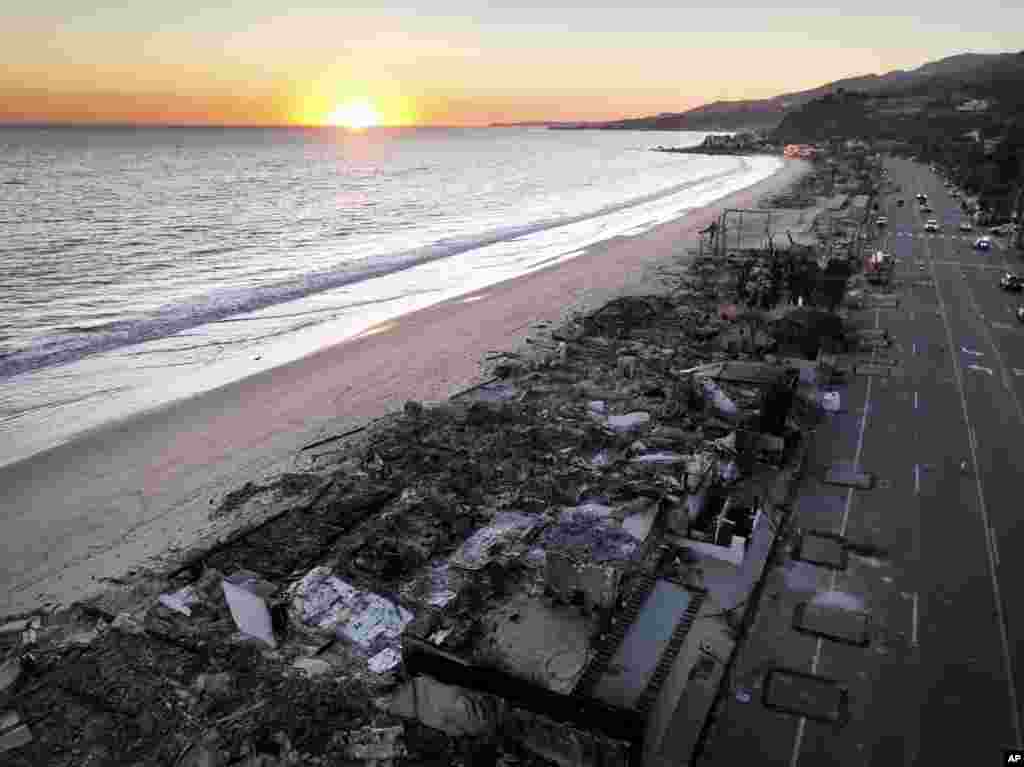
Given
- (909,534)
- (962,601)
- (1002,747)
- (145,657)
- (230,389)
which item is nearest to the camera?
(1002,747)

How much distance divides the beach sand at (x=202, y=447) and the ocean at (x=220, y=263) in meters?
2.19

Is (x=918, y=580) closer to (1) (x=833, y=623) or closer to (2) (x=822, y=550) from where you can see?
(2) (x=822, y=550)

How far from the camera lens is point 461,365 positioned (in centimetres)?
3353

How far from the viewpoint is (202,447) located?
26.0 metres

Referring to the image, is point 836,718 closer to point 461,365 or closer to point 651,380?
point 651,380

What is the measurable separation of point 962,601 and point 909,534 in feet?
9.24

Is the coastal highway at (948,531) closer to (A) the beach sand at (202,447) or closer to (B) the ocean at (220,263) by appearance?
(A) the beach sand at (202,447)

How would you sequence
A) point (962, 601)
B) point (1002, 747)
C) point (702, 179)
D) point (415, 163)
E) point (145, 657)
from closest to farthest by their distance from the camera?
point (1002, 747)
point (145, 657)
point (962, 601)
point (702, 179)
point (415, 163)

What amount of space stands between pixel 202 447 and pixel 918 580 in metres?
24.0

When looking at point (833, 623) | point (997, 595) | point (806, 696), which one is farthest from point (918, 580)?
point (806, 696)

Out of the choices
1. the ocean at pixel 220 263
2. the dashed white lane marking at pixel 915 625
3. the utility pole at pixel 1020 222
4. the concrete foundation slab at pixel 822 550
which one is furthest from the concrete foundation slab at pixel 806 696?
the utility pole at pixel 1020 222

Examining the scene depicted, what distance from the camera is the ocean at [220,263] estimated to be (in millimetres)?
33750

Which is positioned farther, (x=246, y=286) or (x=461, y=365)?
(x=246, y=286)

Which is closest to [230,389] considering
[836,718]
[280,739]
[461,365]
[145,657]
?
[461,365]
